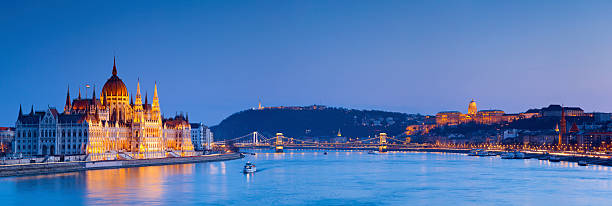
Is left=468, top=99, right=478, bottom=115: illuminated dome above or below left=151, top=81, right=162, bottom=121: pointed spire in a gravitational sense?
above

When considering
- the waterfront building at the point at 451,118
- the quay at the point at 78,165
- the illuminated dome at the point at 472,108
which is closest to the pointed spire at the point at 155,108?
the quay at the point at 78,165

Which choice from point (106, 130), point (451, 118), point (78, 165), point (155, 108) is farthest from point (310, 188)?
point (451, 118)

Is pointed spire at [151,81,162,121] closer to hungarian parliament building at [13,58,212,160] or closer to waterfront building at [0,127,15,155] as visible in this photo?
hungarian parliament building at [13,58,212,160]

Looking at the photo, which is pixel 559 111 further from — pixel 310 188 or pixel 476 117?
pixel 310 188

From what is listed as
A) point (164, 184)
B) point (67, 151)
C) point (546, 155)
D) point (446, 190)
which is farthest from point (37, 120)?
point (546, 155)

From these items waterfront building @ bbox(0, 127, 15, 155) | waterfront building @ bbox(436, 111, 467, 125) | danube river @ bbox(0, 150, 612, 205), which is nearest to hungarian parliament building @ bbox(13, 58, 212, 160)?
waterfront building @ bbox(0, 127, 15, 155)

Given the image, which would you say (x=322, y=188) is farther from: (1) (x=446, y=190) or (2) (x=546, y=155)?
(2) (x=546, y=155)
